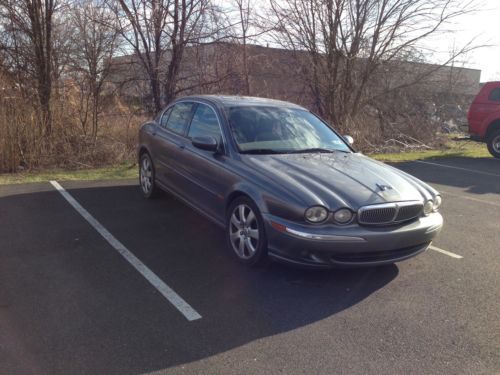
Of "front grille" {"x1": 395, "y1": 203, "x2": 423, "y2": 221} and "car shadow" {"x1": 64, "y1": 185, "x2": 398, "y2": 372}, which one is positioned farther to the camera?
"front grille" {"x1": 395, "y1": 203, "x2": 423, "y2": 221}

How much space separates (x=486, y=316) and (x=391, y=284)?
805 mm

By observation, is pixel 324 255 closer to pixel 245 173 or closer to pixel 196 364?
pixel 245 173

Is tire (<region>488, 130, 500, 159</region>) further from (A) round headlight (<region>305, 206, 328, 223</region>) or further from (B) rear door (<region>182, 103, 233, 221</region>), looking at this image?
(A) round headlight (<region>305, 206, 328, 223</region>)

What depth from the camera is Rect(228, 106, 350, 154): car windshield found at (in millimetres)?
4824

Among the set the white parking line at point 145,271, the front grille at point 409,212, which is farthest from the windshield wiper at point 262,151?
the white parking line at point 145,271

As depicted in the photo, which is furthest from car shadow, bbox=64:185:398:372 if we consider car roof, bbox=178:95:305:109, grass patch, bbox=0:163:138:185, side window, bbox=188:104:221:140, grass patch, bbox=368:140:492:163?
grass patch, bbox=368:140:492:163

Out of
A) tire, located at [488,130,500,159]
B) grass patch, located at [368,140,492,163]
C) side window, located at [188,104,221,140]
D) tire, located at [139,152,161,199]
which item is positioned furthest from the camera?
tire, located at [488,130,500,159]

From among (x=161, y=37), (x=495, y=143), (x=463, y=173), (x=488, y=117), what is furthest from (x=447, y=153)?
(x=161, y=37)

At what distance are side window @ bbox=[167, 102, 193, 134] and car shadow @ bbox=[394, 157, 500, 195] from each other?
5.84m

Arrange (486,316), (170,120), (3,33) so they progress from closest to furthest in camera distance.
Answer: (486,316), (170,120), (3,33)

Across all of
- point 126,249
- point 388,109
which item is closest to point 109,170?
point 126,249

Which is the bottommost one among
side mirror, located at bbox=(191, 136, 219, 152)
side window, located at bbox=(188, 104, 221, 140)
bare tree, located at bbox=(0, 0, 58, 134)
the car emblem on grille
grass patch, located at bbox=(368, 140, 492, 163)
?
grass patch, located at bbox=(368, 140, 492, 163)

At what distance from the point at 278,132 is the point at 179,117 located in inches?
63.0

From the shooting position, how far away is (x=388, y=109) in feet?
53.4
